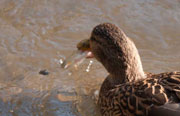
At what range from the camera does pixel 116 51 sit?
3881mm

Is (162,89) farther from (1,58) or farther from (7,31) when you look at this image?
(7,31)

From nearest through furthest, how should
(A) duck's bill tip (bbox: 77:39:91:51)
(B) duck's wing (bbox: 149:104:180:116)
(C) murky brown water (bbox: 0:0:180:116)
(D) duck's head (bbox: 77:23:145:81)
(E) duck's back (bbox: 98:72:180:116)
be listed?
(B) duck's wing (bbox: 149:104:180:116) < (E) duck's back (bbox: 98:72:180:116) < (D) duck's head (bbox: 77:23:145:81) < (A) duck's bill tip (bbox: 77:39:91:51) < (C) murky brown water (bbox: 0:0:180:116)

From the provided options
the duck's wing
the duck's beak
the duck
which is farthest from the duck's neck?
the duck's wing

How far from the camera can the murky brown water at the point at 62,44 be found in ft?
14.6

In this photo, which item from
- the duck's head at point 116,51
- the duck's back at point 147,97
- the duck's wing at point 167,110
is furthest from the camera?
the duck's head at point 116,51

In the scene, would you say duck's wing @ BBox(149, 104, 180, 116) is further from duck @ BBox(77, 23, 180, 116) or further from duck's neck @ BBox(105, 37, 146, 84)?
duck's neck @ BBox(105, 37, 146, 84)

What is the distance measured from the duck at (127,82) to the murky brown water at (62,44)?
571 mm

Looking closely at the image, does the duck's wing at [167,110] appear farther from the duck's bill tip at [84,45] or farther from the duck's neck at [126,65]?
the duck's bill tip at [84,45]

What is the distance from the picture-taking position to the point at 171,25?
20.3ft

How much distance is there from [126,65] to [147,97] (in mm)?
651

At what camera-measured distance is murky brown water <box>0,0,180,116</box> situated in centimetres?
446

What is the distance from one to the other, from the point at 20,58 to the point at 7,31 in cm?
81

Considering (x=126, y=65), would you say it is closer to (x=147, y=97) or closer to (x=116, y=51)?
(x=116, y=51)

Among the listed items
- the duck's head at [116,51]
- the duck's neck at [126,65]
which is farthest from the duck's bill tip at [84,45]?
the duck's neck at [126,65]
